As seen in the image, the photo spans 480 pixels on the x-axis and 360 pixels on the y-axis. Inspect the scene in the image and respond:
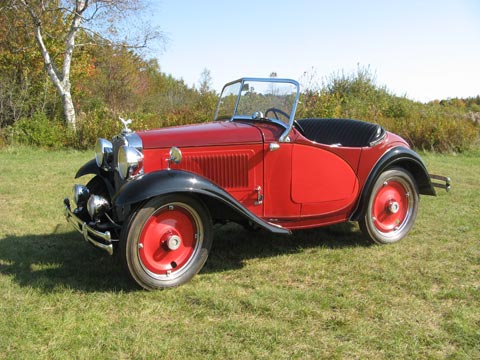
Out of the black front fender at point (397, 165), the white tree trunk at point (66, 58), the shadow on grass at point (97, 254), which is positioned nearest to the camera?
the shadow on grass at point (97, 254)

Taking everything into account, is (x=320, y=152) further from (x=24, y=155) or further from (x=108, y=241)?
(x=24, y=155)

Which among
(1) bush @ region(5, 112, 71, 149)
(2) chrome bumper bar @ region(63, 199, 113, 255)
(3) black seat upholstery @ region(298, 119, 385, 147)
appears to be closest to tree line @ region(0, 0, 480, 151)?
(1) bush @ region(5, 112, 71, 149)

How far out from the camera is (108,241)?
3492 mm

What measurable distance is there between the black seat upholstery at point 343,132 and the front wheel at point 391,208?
446mm

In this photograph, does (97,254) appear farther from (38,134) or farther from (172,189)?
(38,134)

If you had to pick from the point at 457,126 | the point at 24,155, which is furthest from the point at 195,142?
the point at 457,126

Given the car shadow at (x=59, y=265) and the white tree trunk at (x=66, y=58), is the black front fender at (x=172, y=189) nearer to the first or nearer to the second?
the car shadow at (x=59, y=265)

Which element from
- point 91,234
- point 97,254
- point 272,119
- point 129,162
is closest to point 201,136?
point 129,162

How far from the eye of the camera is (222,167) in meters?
4.06

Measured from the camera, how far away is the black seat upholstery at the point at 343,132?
497 centimetres

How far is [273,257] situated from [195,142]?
1399 millimetres

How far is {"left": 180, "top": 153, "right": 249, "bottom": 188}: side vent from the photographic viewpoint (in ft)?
13.0

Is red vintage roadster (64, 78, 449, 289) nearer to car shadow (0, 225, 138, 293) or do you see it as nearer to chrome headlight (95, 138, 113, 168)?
chrome headlight (95, 138, 113, 168)

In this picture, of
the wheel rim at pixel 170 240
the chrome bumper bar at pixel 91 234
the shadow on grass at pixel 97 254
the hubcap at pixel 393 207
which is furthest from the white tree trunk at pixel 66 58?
the hubcap at pixel 393 207
